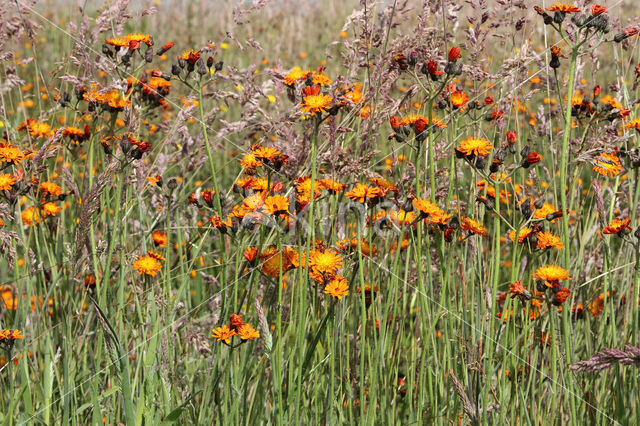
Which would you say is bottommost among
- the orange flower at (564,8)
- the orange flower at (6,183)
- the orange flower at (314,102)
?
the orange flower at (6,183)

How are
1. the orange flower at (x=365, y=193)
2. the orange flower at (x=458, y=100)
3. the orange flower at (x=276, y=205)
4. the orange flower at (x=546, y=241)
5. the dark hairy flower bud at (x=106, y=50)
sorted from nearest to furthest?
the orange flower at (x=276, y=205), the orange flower at (x=365, y=193), the orange flower at (x=546, y=241), the orange flower at (x=458, y=100), the dark hairy flower bud at (x=106, y=50)

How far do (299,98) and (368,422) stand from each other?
2.82 ft

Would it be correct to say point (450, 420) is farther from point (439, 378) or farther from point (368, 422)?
point (368, 422)

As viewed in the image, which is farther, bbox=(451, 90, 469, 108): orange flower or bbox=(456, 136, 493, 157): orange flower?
bbox=(451, 90, 469, 108): orange flower

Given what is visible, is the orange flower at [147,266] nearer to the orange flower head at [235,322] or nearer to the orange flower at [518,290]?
the orange flower head at [235,322]

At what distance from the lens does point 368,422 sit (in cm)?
144

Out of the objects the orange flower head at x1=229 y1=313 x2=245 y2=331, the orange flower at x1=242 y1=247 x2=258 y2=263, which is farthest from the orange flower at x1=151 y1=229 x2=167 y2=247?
the orange flower head at x1=229 y1=313 x2=245 y2=331

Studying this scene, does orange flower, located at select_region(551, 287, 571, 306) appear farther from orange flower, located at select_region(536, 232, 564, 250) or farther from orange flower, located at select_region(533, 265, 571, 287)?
orange flower, located at select_region(536, 232, 564, 250)

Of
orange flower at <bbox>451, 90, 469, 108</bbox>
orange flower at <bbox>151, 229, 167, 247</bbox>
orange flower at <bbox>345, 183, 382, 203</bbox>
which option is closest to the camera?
orange flower at <bbox>345, 183, 382, 203</bbox>

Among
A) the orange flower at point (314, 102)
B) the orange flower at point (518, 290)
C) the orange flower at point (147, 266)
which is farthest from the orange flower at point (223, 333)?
the orange flower at point (518, 290)

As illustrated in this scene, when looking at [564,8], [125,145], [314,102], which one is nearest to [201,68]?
[125,145]

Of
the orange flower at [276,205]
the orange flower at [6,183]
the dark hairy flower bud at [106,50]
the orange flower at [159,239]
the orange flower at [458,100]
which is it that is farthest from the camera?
the orange flower at [159,239]

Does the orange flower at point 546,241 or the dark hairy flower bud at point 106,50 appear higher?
the dark hairy flower bud at point 106,50

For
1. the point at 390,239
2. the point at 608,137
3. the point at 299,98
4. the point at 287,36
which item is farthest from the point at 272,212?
the point at 287,36
